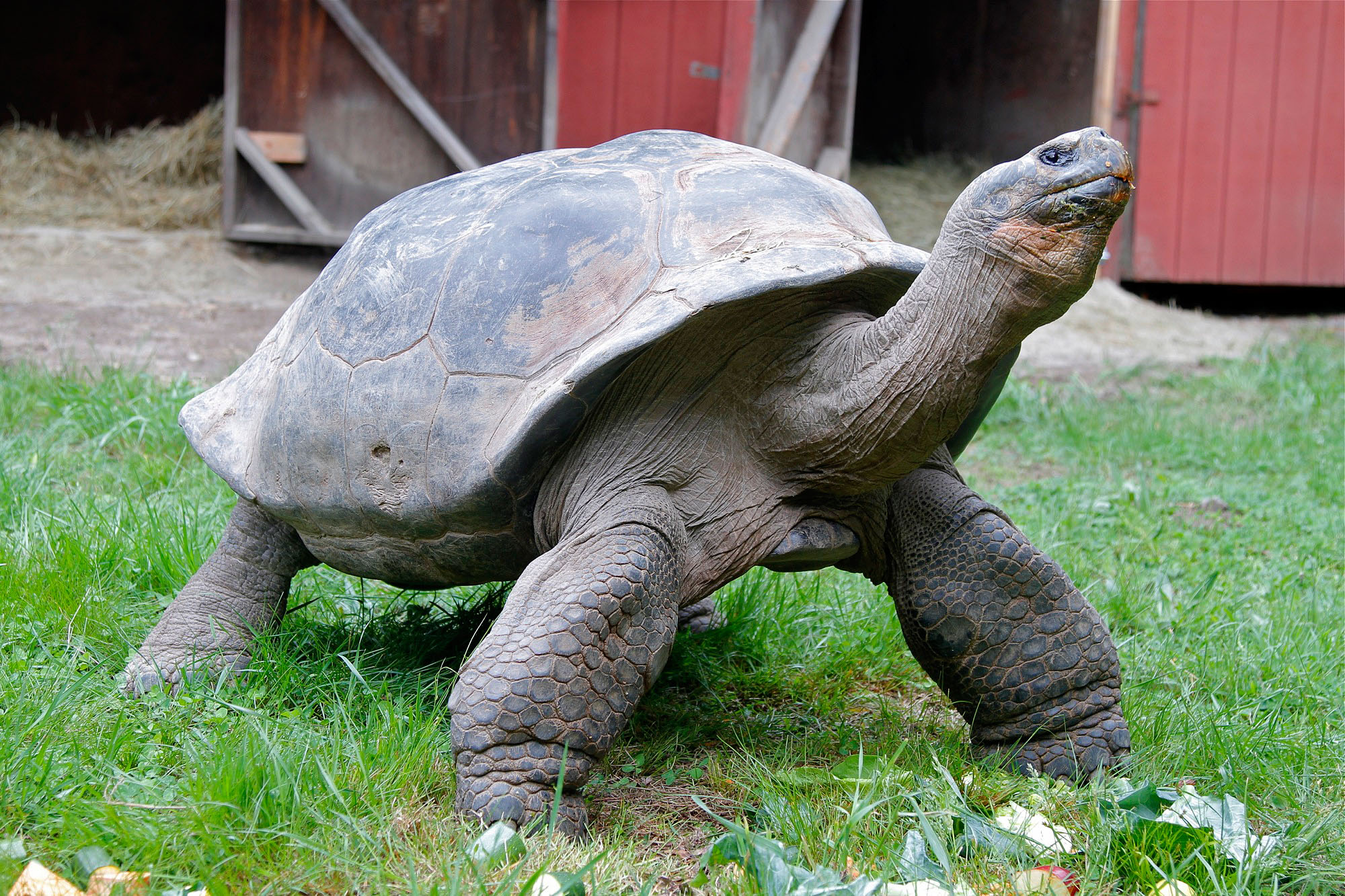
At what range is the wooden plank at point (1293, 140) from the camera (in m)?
9.07

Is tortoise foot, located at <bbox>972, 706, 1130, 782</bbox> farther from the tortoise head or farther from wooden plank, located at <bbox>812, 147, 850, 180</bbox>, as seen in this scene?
wooden plank, located at <bbox>812, 147, 850, 180</bbox>

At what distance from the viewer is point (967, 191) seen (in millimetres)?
1931

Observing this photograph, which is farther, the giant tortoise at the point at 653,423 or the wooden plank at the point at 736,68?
the wooden plank at the point at 736,68

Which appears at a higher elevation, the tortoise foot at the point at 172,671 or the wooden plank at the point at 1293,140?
the wooden plank at the point at 1293,140

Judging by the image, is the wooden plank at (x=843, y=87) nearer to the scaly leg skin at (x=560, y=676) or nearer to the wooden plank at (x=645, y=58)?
the wooden plank at (x=645, y=58)

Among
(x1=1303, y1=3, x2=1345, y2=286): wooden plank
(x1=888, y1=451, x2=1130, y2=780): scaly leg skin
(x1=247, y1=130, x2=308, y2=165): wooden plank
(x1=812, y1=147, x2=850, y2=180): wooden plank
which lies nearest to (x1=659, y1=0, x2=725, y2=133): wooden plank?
Answer: (x1=812, y1=147, x2=850, y2=180): wooden plank

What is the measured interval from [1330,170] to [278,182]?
25.1 ft

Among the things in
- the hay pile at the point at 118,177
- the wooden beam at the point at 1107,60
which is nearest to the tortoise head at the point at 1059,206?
the hay pile at the point at 118,177

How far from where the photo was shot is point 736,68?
6980 millimetres

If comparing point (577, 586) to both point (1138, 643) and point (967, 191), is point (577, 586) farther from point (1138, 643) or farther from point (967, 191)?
point (1138, 643)

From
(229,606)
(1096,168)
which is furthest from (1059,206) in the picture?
(229,606)

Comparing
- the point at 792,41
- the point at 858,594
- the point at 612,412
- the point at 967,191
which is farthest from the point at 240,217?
the point at 967,191

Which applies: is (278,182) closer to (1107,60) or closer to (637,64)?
(637,64)

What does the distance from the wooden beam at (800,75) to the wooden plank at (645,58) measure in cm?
74
